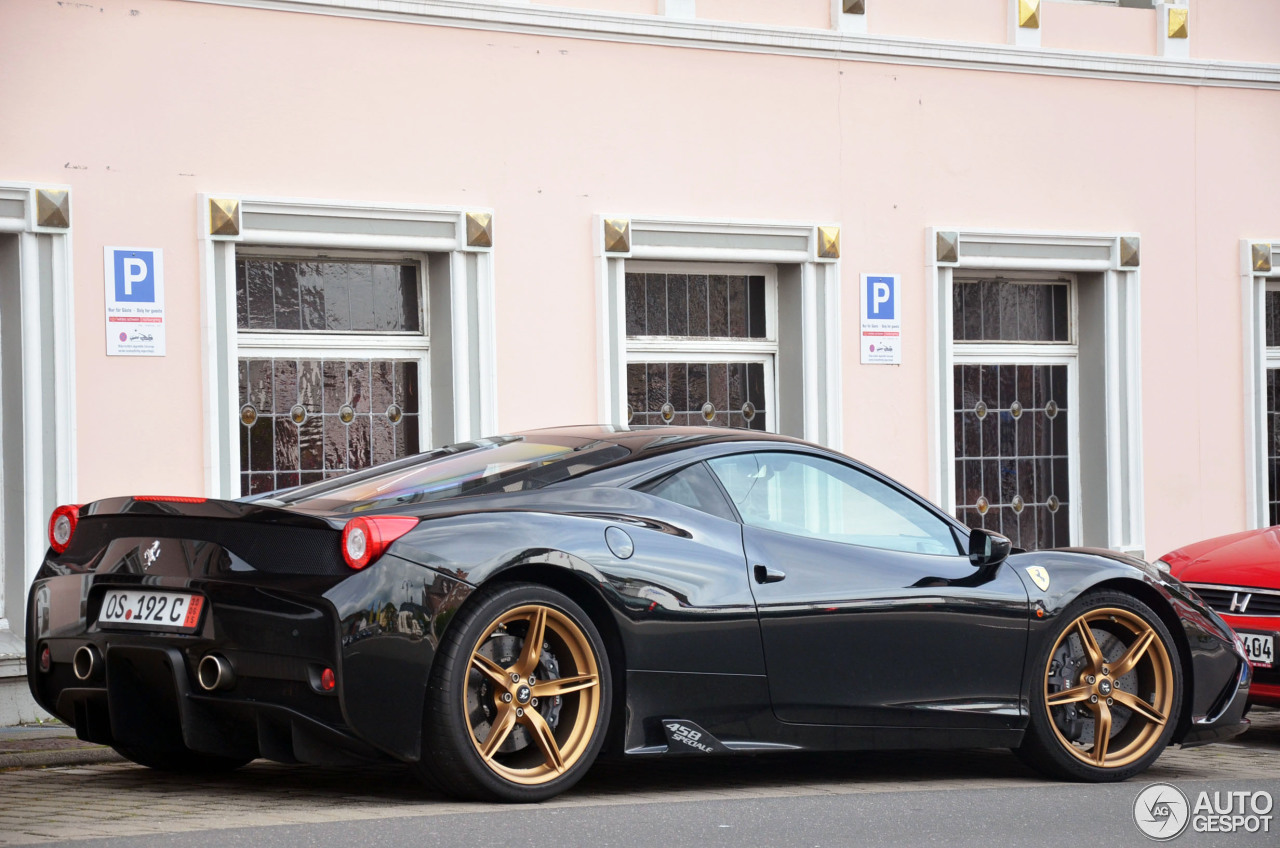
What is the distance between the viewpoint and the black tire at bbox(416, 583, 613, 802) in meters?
5.55

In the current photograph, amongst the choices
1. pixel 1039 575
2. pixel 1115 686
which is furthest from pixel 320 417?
pixel 1115 686

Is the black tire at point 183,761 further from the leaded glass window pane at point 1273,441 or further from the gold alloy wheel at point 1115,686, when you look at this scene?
the leaded glass window pane at point 1273,441

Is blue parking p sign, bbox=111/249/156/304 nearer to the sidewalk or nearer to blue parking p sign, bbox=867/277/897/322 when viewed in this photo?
the sidewalk

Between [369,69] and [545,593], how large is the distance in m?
5.68

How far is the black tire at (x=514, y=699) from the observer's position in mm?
5555

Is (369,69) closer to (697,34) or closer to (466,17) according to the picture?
(466,17)

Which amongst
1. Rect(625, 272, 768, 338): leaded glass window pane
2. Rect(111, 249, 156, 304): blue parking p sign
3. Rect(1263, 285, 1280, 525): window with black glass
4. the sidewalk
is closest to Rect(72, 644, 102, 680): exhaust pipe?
the sidewalk

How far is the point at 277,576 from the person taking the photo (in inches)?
219

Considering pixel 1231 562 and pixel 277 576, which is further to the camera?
pixel 1231 562

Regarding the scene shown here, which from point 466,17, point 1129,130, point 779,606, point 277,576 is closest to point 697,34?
point 466,17

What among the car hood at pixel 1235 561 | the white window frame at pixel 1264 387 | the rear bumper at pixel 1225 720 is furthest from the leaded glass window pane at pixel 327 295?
the white window frame at pixel 1264 387

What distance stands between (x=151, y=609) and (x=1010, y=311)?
877cm

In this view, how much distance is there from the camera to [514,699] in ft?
18.8

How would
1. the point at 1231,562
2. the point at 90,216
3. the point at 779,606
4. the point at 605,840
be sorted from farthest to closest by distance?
the point at 90,216, the point at 1231,562, the point at 779,606, the point at 605,840
